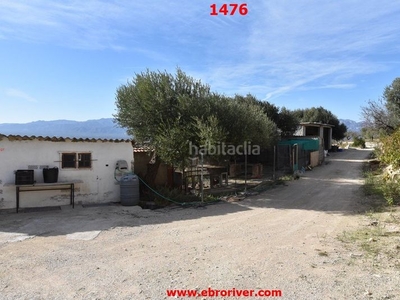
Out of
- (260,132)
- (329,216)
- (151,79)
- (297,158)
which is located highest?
(151,79)

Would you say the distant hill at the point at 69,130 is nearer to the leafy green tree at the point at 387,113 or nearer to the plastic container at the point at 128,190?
the plastic container at the point at 128,190

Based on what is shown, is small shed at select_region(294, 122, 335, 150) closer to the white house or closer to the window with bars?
the white house

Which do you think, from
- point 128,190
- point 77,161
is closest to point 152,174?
point 128,190

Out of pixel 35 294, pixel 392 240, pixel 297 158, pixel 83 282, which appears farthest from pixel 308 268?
pixel 297 158

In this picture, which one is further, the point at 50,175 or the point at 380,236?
the point at 50,175

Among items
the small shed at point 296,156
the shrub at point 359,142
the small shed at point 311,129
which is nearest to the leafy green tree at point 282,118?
the small shed at point 311,129

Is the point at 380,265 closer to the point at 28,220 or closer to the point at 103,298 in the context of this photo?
the point at 103,298

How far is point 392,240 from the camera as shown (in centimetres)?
641

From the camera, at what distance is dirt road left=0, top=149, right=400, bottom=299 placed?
172 inches

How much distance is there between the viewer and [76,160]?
34.7ft

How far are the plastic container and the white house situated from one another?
2.51 ft

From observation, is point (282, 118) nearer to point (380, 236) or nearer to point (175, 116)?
point (175, 116)

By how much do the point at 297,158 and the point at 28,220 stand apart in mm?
17020

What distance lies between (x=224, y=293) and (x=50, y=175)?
7742 mm
